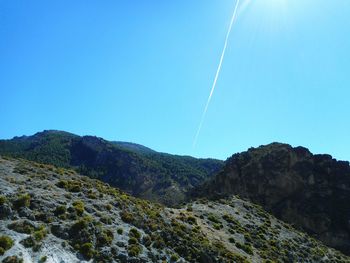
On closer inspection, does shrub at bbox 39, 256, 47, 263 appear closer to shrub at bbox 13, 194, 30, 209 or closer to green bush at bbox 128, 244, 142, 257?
shrub at bbox 13, 194, 30, 209

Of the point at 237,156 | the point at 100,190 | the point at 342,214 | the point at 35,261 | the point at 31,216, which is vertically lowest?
the point at 35,261

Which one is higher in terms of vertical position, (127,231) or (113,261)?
(127,231)

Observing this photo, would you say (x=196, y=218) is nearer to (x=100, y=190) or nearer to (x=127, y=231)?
(x=100, y=190)

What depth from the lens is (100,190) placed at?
38219 mm

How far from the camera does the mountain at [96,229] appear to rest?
2445cm

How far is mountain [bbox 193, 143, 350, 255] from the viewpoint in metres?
103

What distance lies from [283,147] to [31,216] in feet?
343

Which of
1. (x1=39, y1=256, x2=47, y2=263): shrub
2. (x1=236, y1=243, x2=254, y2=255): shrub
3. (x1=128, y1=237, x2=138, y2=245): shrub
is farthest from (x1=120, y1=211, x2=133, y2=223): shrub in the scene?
(x1=236, y1=243, x2=254, y2=255): shrub

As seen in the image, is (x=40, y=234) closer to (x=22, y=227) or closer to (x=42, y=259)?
(x=22, y=227)

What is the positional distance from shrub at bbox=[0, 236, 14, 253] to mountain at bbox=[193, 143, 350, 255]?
83.9 meters

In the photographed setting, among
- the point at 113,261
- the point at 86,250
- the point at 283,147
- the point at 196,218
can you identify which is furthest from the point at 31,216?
the point at 283,147

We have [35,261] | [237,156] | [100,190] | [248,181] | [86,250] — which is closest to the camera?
[35,261]

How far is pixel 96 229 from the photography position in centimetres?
2872

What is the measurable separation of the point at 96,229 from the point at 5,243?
738 centimetres
